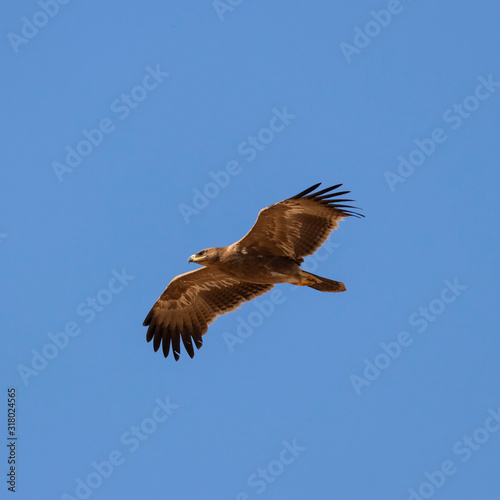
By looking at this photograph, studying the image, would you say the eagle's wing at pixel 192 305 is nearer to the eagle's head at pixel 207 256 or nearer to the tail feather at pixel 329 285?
the eagle's head at pixel 207 256

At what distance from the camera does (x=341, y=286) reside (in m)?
14.3

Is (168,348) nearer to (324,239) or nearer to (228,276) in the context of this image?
(228,276)

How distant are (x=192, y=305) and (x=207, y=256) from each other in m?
2.05

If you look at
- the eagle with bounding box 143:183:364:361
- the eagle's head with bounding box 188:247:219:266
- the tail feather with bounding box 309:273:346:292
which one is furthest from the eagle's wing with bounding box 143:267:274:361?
the tail feather with bounding box 309:273:346:292

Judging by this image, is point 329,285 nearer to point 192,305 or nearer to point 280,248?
point 280,248

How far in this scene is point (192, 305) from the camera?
16391 mm

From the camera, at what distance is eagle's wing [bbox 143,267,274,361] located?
16.1m

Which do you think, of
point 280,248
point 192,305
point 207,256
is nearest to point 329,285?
point 280,248

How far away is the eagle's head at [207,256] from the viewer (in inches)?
575

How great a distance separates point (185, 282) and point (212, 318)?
89 cm

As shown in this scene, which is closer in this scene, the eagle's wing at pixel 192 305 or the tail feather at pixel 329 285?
the tail feather at pixel 329 285

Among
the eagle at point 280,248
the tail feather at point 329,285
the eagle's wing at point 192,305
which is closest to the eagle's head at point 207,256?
the eagle at point 280,248

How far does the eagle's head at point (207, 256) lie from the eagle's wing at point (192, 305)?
1.12m

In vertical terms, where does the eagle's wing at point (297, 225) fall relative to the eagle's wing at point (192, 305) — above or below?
above
